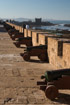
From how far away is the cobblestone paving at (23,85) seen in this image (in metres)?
5.54

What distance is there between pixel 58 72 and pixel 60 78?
5.6 inches

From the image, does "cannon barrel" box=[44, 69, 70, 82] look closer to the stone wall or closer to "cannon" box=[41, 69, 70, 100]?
"cannon" box=[41, 69, 70, 100]

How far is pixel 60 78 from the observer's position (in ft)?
18.8

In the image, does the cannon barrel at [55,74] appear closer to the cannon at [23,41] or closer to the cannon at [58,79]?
the cannon at [58,79]

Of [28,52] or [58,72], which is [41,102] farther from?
[28,52]

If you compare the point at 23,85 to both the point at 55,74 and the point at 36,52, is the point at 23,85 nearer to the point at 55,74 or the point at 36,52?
the point at 55,74

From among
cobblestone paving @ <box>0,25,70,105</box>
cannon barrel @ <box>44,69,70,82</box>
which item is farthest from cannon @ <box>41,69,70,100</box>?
cobblestone paving @ <box>0,25,70,105</box>

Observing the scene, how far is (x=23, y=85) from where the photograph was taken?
671 cm

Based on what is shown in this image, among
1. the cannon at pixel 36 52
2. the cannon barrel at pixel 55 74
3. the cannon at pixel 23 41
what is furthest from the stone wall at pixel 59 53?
the cannon at pixel 23 41

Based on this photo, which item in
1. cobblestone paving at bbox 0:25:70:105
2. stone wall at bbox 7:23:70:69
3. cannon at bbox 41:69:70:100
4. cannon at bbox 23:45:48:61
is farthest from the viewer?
cannon at bbox 23:45:48:61

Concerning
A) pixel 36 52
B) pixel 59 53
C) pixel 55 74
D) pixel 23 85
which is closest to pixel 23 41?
pixel 36 52

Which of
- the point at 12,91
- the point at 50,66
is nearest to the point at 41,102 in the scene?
the point at 12,91

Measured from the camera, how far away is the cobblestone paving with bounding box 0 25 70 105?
554cm

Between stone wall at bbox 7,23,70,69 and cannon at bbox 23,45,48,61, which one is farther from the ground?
stone wall at bbox 7,23,70,69
